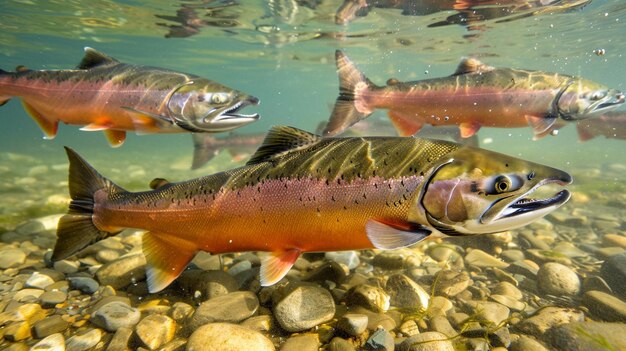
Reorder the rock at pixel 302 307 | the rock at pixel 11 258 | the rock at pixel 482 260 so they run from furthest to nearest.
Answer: the rock at pixel 482 260
the rock at pixel 11 258
the rock at pixel 302 307

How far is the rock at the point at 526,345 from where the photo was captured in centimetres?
259

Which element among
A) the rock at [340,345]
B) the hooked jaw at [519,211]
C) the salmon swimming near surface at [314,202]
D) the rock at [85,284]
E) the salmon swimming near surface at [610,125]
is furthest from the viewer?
the salmon swimming near surface at [610,125]

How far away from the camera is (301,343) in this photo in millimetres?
2561

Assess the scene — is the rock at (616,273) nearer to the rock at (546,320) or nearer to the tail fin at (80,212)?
the rock at (546,320)

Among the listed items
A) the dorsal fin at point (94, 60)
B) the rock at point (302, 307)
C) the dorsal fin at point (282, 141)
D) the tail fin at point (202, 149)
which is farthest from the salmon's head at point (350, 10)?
the rock at point (302, 307)

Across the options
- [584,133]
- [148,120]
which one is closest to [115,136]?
[148,120]

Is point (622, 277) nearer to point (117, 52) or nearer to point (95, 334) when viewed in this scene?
point (95, 334)

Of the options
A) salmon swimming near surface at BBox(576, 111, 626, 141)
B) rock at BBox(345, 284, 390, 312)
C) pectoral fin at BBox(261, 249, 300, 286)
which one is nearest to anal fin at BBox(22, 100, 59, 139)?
pectoral fin at BBox(261, 249, 300, 286)

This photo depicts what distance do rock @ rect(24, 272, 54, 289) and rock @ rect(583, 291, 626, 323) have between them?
5534mm

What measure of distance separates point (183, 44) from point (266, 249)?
83.9 feet

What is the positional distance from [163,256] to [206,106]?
189cm

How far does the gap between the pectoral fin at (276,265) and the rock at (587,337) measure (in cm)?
218

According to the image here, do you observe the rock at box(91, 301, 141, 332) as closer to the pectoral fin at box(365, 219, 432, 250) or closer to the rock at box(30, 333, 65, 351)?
the rock at box(30, 333, 65, 351)

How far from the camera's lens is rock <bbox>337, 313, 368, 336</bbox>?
104 inches
